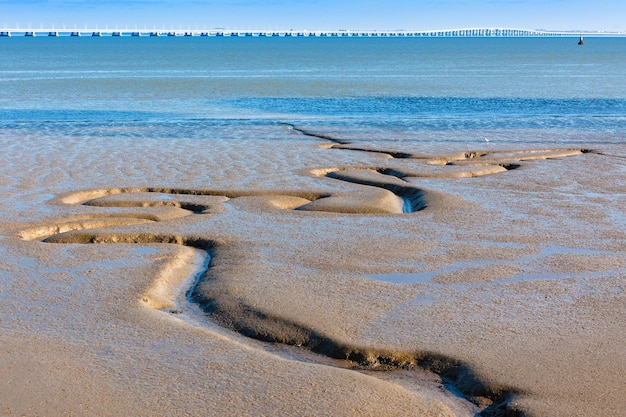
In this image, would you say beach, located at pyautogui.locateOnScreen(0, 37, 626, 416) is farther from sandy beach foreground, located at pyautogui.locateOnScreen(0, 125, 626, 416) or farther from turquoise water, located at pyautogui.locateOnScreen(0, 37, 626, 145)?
turquoise water, located at pyautogui.locateOnScreen(0, 37, 626, 145)

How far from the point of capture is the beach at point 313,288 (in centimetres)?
473

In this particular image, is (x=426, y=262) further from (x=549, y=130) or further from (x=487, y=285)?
(x=549, y=130)

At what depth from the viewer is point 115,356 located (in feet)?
17.1

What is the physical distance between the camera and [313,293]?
6480mm

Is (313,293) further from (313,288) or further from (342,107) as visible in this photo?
(342,107)

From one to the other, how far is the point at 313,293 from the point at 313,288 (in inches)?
5.3

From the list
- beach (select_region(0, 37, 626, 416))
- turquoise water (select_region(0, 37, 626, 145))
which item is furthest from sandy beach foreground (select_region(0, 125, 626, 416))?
turquoise water (select_region(0, 37, 626, 145))

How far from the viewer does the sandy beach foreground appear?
471 centimetres

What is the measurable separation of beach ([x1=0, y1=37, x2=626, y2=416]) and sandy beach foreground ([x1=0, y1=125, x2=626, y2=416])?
0.02 meters

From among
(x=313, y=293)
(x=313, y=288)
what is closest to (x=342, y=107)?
(x=313, y=288)

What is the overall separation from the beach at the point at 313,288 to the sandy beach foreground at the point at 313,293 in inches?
0.8

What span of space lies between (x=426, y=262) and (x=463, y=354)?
7.20ft

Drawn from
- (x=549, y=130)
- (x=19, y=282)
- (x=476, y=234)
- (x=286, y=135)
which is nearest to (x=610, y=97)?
(x=549, y=130)

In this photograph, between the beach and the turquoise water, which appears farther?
the turquoise water
